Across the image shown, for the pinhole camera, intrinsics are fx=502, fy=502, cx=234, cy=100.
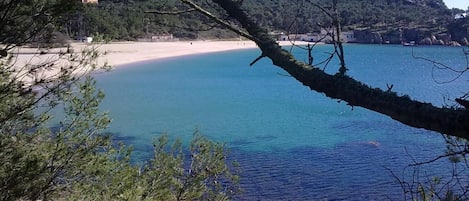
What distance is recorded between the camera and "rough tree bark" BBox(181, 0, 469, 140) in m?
1.41

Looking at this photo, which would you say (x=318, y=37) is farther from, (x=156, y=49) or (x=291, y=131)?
(x=156, y=49)

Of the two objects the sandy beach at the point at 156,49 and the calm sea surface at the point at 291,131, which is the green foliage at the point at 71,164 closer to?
the calm sea surface at the point at 291,131

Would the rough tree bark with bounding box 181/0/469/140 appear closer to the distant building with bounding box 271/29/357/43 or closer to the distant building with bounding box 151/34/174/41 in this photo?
the distant building with bounding box 271/29/357/43

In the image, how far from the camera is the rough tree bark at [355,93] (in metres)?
1.41

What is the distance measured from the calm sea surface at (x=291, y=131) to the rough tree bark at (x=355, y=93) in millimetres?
355

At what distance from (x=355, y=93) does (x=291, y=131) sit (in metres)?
16.6

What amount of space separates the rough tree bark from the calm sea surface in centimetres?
36

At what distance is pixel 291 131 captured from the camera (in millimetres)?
18125

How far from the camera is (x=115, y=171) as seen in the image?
4230 mm

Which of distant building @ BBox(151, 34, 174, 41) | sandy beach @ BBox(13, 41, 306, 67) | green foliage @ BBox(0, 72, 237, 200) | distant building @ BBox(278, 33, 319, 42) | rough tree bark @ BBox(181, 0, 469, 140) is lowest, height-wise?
sandy beach @ BBox(13, 41, 306, 67)

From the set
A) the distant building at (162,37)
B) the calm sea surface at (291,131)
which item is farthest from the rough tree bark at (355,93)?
the distant building at (162,37)

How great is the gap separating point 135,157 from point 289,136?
6077 mm

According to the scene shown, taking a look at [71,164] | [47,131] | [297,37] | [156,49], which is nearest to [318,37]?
[297,37]

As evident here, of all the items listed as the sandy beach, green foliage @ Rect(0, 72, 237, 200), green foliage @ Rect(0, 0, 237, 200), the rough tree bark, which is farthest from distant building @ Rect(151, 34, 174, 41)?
the rough tree bark
